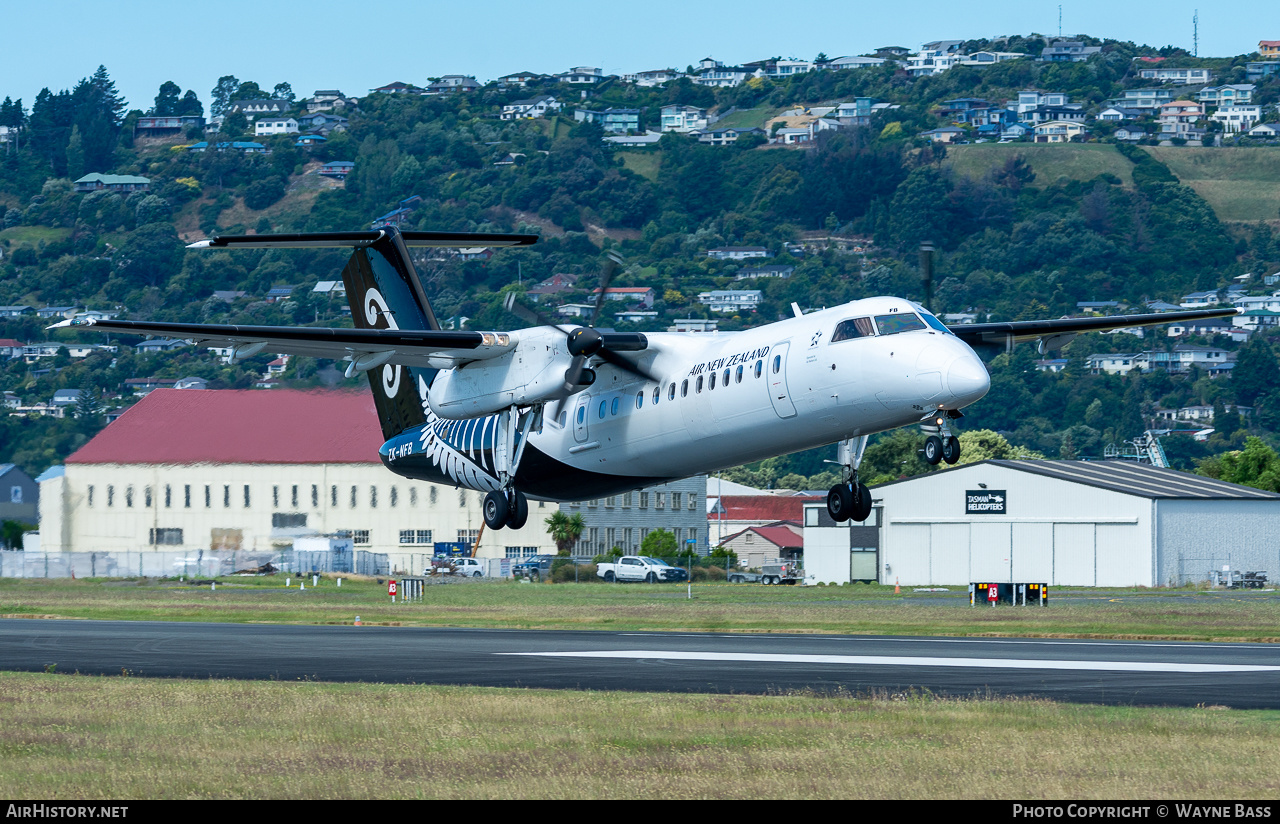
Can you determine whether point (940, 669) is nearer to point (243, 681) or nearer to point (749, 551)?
point (243, 681)

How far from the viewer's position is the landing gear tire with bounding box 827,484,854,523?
28.9 m

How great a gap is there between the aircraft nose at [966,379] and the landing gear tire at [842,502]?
394 centimetres

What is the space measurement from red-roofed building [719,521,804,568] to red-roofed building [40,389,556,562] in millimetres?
43403

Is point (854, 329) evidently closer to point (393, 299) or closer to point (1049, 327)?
point (1049, 327)

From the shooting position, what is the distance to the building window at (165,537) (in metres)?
78.1

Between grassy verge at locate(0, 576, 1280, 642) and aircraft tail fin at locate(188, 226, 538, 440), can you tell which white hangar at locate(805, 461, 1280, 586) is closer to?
grassy verge at locate(0, 576, 1280, 642)

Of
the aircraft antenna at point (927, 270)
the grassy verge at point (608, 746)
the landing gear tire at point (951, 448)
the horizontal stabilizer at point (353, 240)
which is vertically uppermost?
the horizontal stabilizer at point (353, 240)

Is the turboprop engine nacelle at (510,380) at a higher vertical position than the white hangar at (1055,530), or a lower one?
higher

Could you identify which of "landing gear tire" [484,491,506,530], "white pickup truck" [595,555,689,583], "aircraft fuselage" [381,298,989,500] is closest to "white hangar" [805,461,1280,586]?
"white pickup truck" [595,555,689,583]

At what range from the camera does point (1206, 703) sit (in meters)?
23.4

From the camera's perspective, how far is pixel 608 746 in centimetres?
1962

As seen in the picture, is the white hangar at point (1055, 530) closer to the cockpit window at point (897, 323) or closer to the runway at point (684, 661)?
the runway at point (684, 661)

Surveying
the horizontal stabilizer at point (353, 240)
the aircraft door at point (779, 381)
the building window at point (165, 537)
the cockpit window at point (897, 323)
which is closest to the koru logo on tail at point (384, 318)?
the horizontal stabilizer at point (353, 240)

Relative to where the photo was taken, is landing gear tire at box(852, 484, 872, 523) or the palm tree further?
the palm tree
